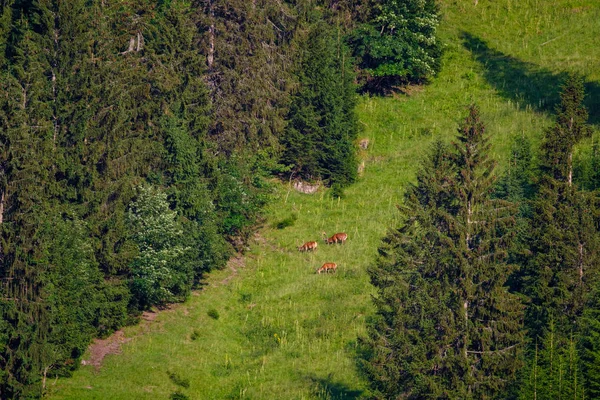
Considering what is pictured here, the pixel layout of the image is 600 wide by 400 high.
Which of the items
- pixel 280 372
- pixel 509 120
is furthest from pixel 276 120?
pixel 280 372

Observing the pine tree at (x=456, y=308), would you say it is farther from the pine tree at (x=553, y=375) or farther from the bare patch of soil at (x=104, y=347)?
the bare patch of soil at (x=104, y=347)

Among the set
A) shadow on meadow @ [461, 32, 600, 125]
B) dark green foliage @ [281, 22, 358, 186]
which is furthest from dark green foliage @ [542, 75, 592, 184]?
shadow on meadow @ [461, 32, 600, 125]

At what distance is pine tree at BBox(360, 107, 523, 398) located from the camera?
57312mm

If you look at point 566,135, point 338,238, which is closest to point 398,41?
point 338,238

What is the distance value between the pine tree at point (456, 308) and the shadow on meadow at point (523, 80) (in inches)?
1259

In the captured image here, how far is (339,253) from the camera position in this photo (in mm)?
78062

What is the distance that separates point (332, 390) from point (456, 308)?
956cm

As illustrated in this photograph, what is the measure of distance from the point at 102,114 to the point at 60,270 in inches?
504

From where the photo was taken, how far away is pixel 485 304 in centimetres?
5819

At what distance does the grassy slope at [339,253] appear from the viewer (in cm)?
6581

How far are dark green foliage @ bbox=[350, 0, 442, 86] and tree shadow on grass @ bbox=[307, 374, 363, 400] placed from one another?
34626mm

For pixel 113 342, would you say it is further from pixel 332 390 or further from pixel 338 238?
pixel 338 238

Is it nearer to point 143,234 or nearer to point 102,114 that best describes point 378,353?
point 143,234

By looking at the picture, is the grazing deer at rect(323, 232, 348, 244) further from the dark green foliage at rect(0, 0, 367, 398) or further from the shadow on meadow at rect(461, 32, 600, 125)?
the shadow on meadow at rect(461, 32, 600, 125)
